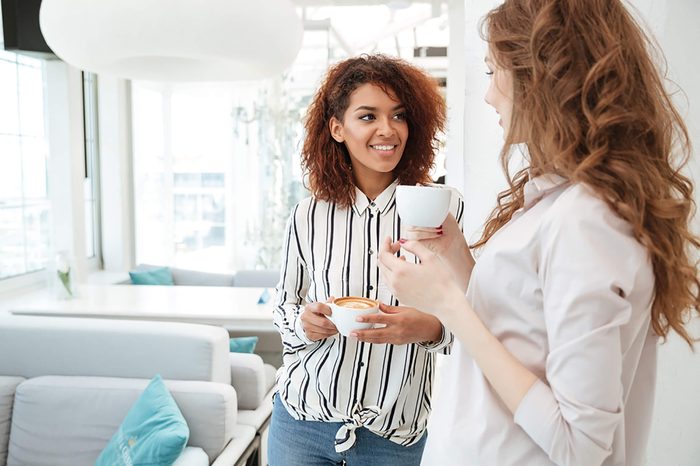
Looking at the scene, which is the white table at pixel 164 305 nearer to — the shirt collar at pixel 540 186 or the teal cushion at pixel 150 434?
the teal cushion at pixel 150 434

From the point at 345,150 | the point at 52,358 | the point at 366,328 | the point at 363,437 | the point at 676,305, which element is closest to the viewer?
the point at 676,305

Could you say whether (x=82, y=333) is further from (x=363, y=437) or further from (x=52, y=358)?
(x=363, y=437)

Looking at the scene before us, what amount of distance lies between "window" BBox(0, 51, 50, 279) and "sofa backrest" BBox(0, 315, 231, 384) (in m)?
1.57

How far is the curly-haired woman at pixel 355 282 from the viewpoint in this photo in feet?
4.32

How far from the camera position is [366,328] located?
3.83 feet

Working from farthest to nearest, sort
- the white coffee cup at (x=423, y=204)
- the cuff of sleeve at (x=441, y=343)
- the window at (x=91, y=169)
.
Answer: the window at (x=91, y=169)
the cuff of sleeve at (x=441, y=343)
the white coffee cup at (x=423, y=204)

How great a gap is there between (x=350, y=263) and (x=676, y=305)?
28.7 inches

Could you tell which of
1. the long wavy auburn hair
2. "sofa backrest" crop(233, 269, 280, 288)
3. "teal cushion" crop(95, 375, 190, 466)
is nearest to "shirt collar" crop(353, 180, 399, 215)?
the long wavy auburn hair

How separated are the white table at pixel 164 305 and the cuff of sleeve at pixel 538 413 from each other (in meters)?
2.39

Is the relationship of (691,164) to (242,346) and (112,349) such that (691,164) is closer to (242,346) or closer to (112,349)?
(112,349)

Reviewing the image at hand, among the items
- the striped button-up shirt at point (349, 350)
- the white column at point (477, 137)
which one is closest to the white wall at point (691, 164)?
the white column at point (477, 137)

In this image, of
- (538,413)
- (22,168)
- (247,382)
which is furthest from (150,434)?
(22,168)

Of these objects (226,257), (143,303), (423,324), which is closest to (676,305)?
(423,324)

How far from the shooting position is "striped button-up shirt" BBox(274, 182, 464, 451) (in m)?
1.31
